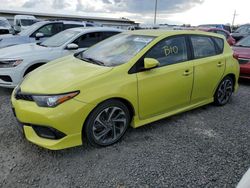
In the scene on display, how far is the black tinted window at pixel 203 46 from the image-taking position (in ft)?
13.3

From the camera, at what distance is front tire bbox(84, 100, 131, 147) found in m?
2.99

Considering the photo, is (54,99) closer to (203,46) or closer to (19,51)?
(203,46)

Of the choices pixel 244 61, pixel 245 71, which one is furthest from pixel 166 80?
pixel 244 61

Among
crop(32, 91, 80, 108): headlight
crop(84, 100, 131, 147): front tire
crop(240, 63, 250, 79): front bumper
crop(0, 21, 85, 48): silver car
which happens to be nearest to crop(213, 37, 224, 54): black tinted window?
crop(240, 63, 250, 79): front bumper

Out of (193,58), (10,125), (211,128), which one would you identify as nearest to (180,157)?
(211,128)

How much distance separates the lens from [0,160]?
2891mm

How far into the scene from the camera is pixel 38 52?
5.37 metres

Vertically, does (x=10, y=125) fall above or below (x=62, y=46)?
below

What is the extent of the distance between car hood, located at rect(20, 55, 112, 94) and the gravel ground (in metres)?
0.81

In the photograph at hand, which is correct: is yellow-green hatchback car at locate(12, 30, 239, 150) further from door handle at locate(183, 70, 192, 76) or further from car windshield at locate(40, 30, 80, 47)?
car windshield at locate(40, 30, 80, 47)

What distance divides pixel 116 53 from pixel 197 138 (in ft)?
5.70

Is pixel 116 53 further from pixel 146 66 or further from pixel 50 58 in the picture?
→ pixel 50 58

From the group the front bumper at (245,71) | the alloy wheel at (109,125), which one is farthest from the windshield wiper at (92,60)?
the front bumper at (245,71)

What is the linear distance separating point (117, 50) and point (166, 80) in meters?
0.88
